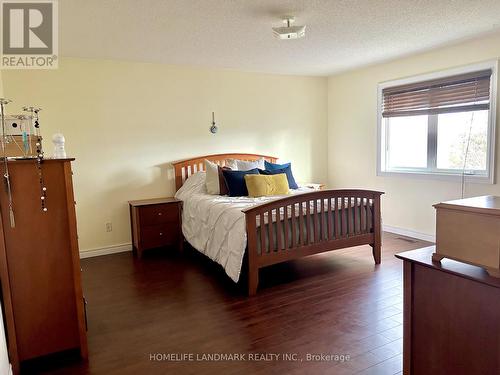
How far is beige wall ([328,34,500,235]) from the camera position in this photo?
396 cm

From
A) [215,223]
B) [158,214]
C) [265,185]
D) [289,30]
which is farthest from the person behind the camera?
[158,214]

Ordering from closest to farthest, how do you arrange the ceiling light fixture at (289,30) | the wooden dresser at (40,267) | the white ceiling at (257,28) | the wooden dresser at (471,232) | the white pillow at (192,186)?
1. the wooden dresser at (471,232)
2. the wooden dresser at (40,267)
3. the white ceiling at (257,28)
4. the ceiling light fixture at (289,30)
5. the white pillow at (192,186)

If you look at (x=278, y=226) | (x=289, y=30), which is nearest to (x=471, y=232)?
(x=278, y=226)

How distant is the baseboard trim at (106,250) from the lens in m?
4.21

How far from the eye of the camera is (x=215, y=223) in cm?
349

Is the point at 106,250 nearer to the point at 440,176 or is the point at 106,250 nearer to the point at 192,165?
the point at 192,165

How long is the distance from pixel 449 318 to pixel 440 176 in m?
3.26

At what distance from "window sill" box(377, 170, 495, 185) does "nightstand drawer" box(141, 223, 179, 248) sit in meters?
2.91

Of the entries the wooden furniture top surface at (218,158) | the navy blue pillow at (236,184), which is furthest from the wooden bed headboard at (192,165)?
the navy blue pillow at (236,184)

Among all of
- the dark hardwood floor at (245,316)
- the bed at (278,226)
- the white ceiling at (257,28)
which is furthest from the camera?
the bed at (278,226)

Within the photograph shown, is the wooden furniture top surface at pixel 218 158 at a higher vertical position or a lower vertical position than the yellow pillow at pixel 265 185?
higher

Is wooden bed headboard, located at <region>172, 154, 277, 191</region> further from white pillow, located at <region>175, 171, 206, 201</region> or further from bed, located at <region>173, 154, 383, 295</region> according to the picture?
bed, located at <region>173, 154, 383, 295</region>

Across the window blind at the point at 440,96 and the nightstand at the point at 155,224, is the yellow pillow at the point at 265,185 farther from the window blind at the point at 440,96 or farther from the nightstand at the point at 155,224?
the window blind at the point at 440,96

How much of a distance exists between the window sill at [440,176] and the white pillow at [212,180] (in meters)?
2.34
